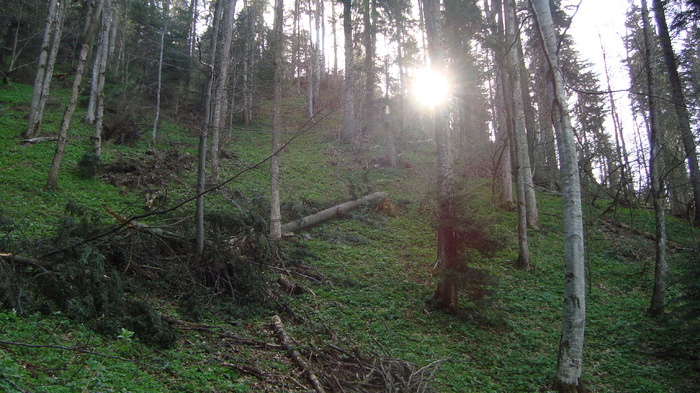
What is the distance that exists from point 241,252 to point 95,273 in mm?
3112

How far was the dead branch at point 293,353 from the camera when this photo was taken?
500cm

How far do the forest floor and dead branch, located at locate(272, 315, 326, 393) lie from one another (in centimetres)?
7

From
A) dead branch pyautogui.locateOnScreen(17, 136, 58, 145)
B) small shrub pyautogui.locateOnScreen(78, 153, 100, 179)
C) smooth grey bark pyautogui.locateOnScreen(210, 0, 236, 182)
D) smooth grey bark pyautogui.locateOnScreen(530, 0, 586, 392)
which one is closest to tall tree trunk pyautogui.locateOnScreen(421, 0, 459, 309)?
smooth grey bark pyautogui.locateOnScreen(530, 0, 586, 392)

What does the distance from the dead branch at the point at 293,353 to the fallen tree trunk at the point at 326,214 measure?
5.20m

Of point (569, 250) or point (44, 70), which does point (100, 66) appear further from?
point (569, 250)

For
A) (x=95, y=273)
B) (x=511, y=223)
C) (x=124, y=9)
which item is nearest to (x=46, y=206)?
(x=95, y=273)

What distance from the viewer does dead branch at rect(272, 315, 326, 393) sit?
5.00 metres

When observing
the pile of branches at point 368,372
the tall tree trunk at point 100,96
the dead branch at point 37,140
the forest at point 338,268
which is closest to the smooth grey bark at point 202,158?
the forest at point 338,268

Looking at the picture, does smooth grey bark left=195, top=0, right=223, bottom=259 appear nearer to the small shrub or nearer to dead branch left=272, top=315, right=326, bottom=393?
dead branch left=272, top=315, right=326, bottom=393

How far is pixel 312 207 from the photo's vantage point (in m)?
13.7

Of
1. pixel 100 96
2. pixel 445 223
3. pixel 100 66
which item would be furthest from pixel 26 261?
pixel 100 66

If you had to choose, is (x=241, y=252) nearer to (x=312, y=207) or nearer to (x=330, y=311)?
(x=330, y=311)

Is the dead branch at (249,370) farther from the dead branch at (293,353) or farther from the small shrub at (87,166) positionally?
the small shrub at (87,166)

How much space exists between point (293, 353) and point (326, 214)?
7990 mm
